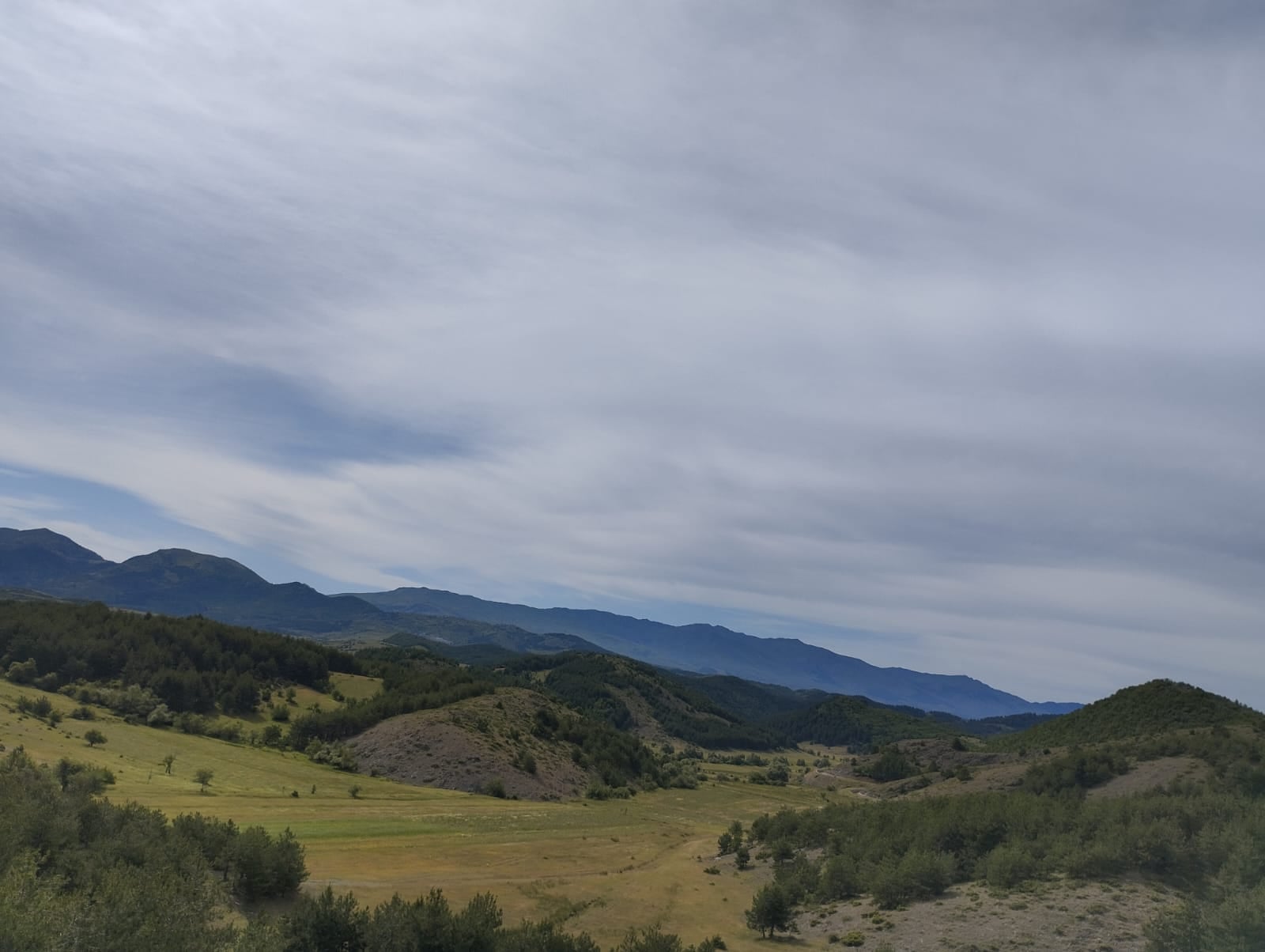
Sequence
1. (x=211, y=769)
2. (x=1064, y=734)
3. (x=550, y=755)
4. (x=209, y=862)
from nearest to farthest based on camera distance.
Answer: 1. (x=209, y=862)
2. (x=211, y=769)
3. (x=550, y=755)
4. (x=1064, y=734)

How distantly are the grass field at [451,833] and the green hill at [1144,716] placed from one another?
42156 millimetres

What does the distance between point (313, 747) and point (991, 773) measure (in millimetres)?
66865

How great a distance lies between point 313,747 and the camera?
247 feet

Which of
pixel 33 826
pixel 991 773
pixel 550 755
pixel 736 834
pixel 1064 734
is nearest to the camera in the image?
pixel 33 826

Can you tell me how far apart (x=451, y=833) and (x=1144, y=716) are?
78.6m

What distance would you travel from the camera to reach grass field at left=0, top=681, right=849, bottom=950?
31.0 m

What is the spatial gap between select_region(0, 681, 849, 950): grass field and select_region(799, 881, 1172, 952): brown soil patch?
263 centimetres

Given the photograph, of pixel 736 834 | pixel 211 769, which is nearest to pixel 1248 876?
pixel 736 834

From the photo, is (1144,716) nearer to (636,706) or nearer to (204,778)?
(204,778)

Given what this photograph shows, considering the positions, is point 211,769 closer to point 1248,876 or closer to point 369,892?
point 369,892

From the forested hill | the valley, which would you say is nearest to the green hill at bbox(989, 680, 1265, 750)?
the valley

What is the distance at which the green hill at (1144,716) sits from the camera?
7600 centimetres

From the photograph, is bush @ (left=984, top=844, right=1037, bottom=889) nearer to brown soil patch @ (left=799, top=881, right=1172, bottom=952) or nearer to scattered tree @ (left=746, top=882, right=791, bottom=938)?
brown soil patch @ (left=799, top=881, right=1172, bottom=952)

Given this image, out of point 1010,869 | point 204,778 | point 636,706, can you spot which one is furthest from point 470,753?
point 636,706
